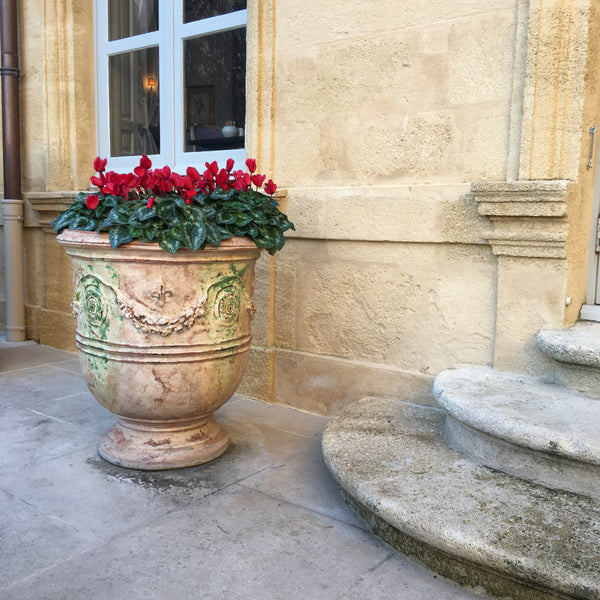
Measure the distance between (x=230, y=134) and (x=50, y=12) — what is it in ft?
6.05

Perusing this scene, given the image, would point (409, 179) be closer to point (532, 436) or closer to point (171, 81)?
point (532, 436)

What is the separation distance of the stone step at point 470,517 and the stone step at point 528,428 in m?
0.05

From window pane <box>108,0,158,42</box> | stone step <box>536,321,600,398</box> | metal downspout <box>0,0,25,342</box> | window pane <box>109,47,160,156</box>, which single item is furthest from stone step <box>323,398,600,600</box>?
metal downspout <box>0,0,25,342</box>

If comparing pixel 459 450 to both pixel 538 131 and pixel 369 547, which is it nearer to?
pixel 369 547

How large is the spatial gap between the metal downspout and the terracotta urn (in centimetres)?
271

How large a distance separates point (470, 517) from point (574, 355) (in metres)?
0.85

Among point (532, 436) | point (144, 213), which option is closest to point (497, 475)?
point (532, 436)

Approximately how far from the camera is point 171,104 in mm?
4234

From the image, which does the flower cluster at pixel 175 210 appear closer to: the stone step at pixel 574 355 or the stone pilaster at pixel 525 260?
the stone pilaster at pixel 525 260

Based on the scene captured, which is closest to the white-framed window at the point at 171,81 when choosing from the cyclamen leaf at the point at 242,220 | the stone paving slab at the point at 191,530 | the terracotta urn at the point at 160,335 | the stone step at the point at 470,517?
the cyclamen leaf at the point at 242,220

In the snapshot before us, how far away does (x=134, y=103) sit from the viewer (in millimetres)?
4621

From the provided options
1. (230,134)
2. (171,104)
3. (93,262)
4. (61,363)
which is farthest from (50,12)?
(93,262)

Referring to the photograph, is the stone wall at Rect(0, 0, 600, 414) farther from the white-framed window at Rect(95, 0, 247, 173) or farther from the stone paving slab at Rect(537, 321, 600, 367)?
the white-framed window at Rect(95, 0, 247, 173)

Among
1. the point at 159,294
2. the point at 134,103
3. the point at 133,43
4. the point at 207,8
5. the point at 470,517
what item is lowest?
the point at 470,517
